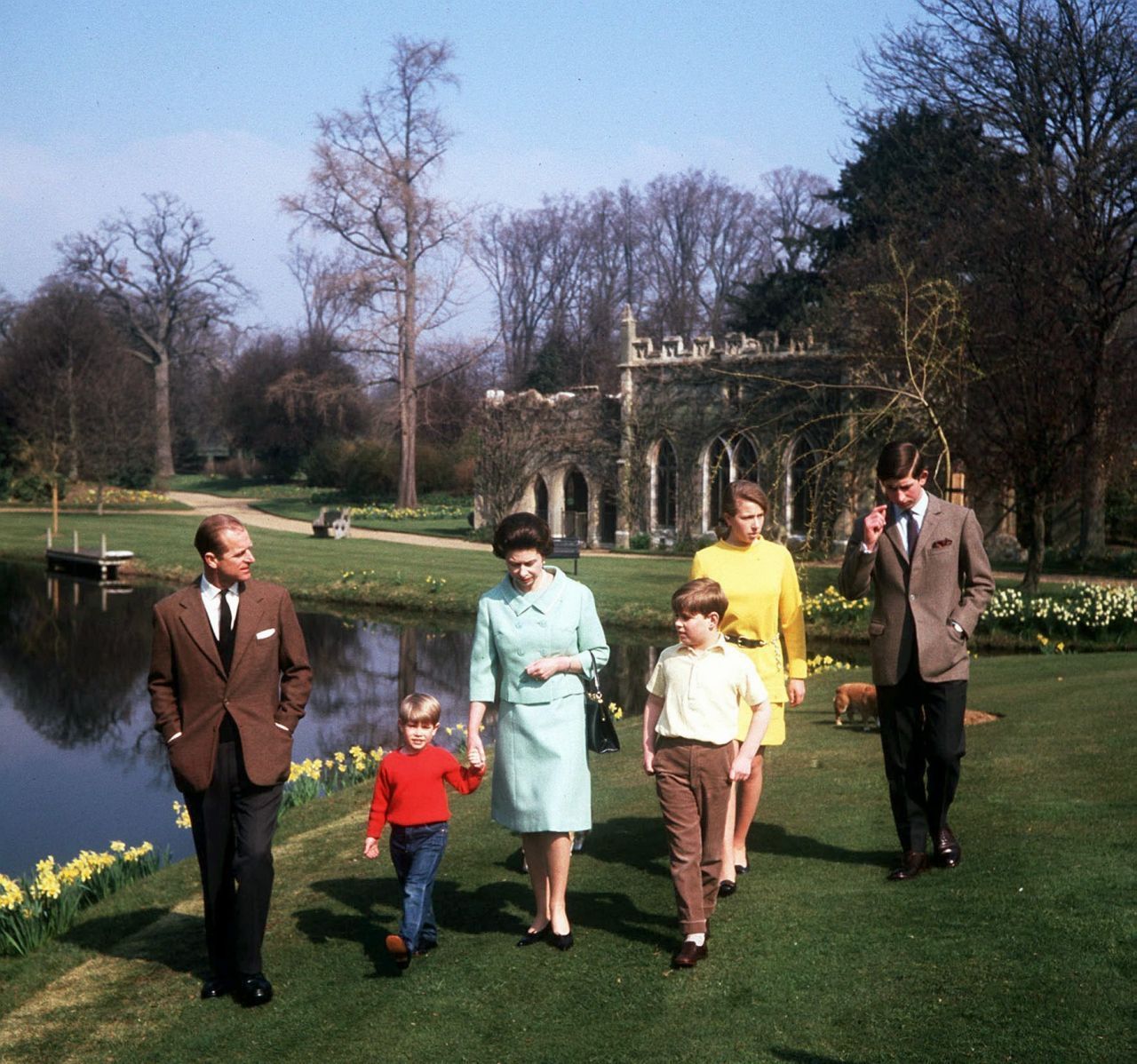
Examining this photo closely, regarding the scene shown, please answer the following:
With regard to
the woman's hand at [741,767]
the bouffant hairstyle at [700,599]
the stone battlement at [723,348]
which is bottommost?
the woman's hand at [741,767]

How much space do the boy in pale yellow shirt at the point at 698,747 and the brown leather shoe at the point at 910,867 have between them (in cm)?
101

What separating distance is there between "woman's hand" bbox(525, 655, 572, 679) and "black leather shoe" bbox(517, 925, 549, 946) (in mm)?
1043

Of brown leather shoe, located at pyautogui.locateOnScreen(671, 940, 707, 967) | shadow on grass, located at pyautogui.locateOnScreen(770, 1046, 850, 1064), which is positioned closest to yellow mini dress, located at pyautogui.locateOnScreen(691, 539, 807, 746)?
brown leather shoe, located at pyautogui.locateOnScreen(671, 940, 707, 967)

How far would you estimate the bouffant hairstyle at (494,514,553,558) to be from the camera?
207 inches

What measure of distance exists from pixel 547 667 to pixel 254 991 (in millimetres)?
1677

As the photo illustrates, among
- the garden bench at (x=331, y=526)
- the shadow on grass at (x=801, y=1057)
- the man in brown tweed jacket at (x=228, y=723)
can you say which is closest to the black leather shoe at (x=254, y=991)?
the man in brown tweed jacket at (x=228, y=723)

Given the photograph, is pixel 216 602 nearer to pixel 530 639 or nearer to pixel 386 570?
pixel 530 639

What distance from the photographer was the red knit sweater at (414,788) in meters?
5.32

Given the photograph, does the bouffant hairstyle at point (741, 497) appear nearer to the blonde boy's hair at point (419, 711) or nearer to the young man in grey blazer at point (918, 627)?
the young man in grey blazer at point (918, 627)

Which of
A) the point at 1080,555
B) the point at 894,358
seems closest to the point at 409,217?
the point at 1080,555

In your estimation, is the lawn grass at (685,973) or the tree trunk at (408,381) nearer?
the lawn grass at (685,973)

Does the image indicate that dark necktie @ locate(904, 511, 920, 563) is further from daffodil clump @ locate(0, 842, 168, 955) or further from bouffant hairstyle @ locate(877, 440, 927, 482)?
daffodil clump @ locate(0, 842, 168, 955)

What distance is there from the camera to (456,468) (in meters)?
50.8

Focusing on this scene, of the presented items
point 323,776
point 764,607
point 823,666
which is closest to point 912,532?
point 764,607
